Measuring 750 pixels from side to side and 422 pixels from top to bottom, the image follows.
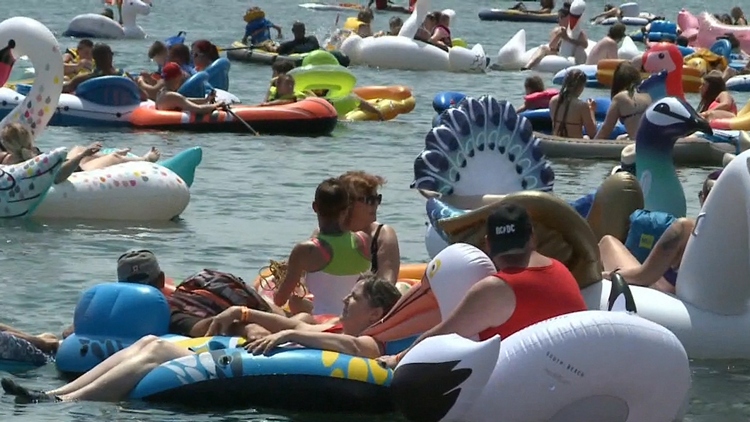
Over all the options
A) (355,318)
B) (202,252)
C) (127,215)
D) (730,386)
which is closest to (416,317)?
(355,318)

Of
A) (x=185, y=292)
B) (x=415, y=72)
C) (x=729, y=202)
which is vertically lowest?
(x=415, y=72)

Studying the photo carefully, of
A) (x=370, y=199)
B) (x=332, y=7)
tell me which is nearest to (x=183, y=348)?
(x=370, y=199)

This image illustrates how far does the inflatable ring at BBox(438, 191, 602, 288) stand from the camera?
7.66m

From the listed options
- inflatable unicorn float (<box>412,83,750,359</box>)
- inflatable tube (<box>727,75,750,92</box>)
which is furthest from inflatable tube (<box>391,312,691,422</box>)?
inflatable tube (<box>727,75,750,92</box>)

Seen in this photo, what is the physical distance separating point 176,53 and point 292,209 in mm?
5126

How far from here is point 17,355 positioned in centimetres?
755

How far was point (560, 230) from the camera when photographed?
7.73 m

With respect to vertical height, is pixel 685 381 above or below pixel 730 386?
above

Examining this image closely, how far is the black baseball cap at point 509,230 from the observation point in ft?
20.3

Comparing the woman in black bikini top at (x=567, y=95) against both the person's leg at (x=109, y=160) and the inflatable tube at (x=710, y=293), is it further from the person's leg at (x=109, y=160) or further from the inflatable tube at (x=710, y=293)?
the inflatable tube at (x=710, y=293)

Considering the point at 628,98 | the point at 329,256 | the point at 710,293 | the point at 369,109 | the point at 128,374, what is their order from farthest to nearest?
the point at 369,109, the point at 628,98, the point at 710,293, the point at 329,256, the point at 128,374

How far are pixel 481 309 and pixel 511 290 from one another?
0.48 ft

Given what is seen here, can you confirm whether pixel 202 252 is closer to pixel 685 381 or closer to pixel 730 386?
pixel 730 386

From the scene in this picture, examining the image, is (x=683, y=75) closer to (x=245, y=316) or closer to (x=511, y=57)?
(x=511, y=57)
